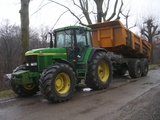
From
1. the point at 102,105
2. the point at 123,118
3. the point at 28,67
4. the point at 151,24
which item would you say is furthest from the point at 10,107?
the point at 151,24

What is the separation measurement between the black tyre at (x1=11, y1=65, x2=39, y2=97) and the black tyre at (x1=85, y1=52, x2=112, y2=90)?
1.99 metres

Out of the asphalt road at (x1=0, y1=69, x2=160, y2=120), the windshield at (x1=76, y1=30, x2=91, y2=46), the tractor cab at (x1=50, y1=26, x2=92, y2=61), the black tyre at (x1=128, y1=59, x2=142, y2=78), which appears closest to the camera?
the asphalt road at (x1=0, y1=69, x2=160, y2=120)

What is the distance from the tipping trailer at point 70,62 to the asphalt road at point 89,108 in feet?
1.53

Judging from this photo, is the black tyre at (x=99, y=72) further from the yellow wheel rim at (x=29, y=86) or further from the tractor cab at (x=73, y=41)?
the yellow wheel rim at (x=29, y=86)

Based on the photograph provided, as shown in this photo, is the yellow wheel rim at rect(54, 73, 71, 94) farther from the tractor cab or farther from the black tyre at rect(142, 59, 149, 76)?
the black tyre at rect(142, 59, 149, 76)

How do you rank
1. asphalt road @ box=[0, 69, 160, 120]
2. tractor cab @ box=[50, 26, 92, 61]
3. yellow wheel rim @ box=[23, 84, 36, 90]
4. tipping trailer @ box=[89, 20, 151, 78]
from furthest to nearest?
tipping trailer @ box=[89, 20, 151, 78] < tractor cab @ box=[50, 26, 92, 61] < yellow wheel rim @ box=[23, 84, 36, 90] < asphalt road @ box=[0, 69, 160, 120]

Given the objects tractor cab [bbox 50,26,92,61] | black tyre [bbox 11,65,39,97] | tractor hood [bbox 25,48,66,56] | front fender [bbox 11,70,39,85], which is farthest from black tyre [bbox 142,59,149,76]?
front fender [bbox 11,70,39,85]

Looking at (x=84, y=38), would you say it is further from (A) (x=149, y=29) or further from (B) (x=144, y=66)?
(A) (x=149, y=29)

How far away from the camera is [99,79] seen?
983 cm

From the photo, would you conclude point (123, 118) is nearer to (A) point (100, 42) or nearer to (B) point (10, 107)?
(B) point (10, 107)

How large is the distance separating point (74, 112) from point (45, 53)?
8.55ft

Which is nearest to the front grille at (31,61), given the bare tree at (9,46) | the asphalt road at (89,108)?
the asphalt road at (89,108)

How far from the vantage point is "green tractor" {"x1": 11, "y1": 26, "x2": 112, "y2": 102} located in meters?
7.52

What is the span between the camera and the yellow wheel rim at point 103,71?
10309mm
